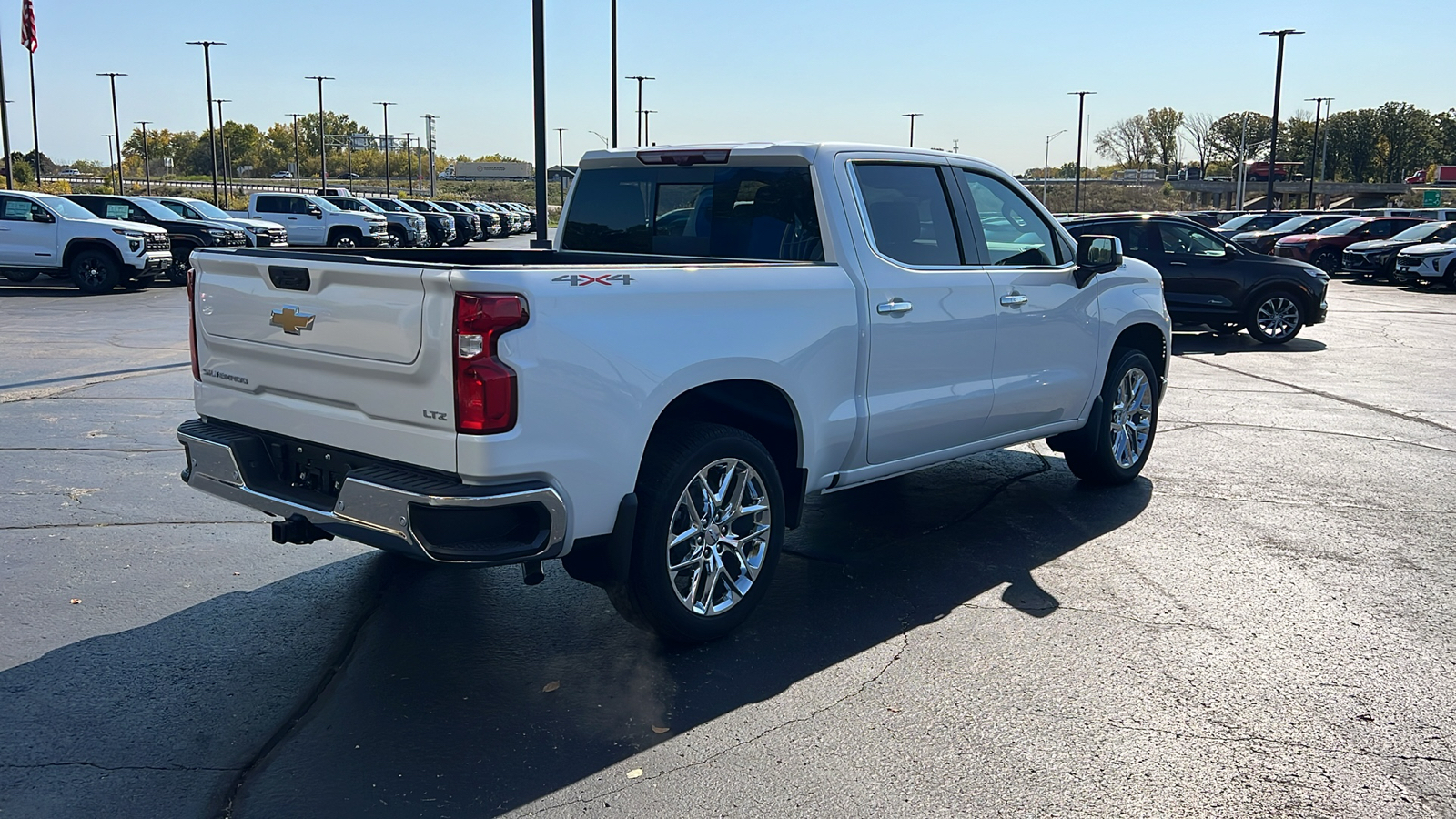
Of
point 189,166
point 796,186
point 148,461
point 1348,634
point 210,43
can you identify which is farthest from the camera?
point 189,166

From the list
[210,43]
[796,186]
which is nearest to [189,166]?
[210,43]

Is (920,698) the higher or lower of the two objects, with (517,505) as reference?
lower

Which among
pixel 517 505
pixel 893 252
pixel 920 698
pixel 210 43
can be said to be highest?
pixel 210 43

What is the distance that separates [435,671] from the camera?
4469mm

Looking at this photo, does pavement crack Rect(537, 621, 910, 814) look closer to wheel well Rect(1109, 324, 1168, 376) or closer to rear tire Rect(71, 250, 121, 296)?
wheel well Rect(1109, 324, 1168, 376)

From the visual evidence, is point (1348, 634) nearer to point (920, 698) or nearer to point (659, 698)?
point (920, 698)

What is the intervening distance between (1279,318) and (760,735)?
14302 mm

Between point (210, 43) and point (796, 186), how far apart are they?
65772 millimetres

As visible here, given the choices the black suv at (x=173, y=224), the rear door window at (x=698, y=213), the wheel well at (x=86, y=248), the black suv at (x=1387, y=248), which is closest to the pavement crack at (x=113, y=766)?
the rear door window at (x=698, y=213)

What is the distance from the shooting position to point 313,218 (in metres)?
33.5

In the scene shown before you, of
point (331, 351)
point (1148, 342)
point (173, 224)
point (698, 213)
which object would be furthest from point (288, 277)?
point (173, 224)

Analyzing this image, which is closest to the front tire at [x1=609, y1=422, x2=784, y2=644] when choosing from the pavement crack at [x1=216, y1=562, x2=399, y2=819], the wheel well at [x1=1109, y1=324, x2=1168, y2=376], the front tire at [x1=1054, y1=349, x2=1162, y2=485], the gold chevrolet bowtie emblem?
the pavement crack at [x1=216, y1=562, x2=399, y2=819]

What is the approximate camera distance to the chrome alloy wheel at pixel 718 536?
4.63 meters

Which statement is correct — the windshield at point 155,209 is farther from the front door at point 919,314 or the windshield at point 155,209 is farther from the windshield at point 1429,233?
the windshield at point 1429,233
